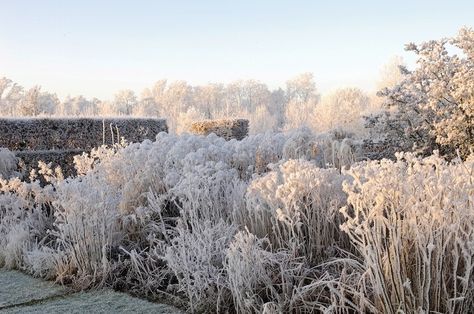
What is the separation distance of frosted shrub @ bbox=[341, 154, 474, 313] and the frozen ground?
4.32ft

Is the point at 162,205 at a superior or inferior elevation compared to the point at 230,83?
inferior

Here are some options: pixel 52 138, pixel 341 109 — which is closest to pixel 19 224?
pixel 52 138

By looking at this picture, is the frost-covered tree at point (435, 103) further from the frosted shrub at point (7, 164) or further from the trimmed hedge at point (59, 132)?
the frosted shrub at point (7, 164)

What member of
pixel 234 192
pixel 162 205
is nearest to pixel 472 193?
pixel 234 192

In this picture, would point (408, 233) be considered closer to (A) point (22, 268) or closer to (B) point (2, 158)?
(A) point (22, 268)

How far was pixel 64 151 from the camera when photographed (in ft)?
35.9

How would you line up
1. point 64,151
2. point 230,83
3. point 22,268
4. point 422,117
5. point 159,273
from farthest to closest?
point 230,83, point 64,151, point 422,117, point 22,268, point 159,273

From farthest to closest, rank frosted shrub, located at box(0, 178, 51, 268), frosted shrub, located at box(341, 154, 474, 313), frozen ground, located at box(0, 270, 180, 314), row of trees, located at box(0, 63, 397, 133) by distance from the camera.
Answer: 1. row of trees, located at box(0, 63, 397, 133)
2. frosted shrub, located at box(0, 178, 51, 268)
3. frozen ground, located at box(0, 270, 180, 314)
4. frosted shrub, located at box(341, 154, 474, 313)

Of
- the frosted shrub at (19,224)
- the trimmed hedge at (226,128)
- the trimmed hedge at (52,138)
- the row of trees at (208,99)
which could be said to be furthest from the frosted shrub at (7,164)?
the row of trees at (208,99)

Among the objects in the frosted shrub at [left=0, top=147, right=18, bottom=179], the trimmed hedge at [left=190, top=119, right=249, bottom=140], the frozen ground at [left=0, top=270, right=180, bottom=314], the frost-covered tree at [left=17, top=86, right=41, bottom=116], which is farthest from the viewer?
the frost-covered tree at [left=17, top=86, right=41, bottom=116]

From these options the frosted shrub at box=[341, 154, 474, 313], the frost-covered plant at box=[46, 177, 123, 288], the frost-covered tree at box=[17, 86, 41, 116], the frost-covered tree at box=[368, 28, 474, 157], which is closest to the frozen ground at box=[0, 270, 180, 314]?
the frost-covered plant at box=[46, 177, 123, 288]

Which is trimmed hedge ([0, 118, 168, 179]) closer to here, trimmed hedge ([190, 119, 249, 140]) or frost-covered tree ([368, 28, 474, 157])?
frost-covered tree ([368, 28, 474, 157])

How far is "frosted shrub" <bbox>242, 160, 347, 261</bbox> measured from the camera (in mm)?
3375

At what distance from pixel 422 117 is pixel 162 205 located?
4.59m
